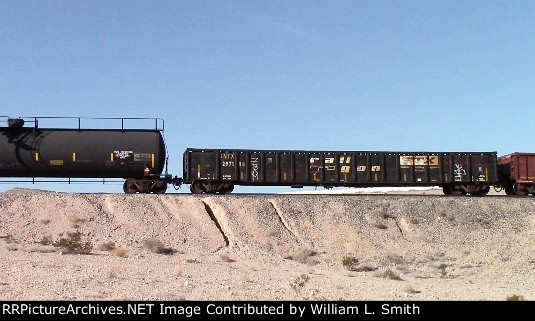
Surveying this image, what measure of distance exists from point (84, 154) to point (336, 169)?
13.6m

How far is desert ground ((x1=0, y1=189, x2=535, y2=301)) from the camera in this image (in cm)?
1420

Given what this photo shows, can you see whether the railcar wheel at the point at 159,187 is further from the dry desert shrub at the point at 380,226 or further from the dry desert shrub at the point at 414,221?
the dry desert shrub at the point at 414,221

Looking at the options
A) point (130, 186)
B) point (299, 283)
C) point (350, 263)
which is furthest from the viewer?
point (130, 186)

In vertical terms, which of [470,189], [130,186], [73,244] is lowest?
[73,244]

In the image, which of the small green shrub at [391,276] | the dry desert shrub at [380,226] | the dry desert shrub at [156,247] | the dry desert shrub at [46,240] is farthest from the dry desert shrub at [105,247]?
the dry desert shrub at [380,226]

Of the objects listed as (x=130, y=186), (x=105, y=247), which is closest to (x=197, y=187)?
(x=130, y=186)

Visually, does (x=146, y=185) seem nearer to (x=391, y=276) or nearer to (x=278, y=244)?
(x=278, y=244)

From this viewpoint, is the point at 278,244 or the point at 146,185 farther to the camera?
the point at 146,185

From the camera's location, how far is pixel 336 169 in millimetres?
32188

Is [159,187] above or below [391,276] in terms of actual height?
above

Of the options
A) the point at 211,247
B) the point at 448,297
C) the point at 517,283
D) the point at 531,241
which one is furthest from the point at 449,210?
the point at 448,297

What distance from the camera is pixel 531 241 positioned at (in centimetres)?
2522
